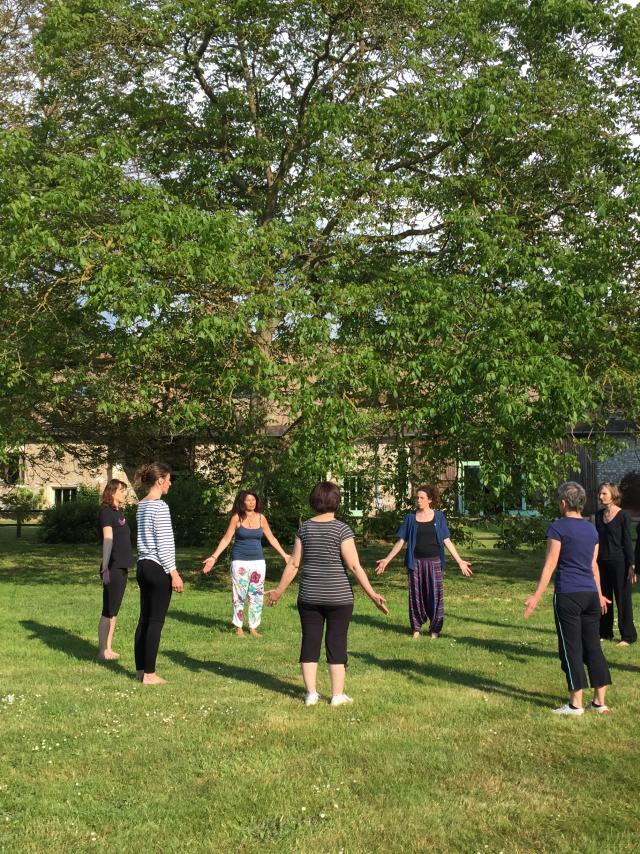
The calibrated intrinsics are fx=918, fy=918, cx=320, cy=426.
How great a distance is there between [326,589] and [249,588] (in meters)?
3.95

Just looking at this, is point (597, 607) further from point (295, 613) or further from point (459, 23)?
point (459, 23)

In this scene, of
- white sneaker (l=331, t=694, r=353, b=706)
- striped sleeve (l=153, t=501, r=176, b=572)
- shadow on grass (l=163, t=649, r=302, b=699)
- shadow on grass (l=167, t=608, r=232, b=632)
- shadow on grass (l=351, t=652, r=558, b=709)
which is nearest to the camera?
white sneaker (l=331, t=694, r=353, b=706)

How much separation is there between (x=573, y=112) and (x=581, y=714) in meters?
12.2

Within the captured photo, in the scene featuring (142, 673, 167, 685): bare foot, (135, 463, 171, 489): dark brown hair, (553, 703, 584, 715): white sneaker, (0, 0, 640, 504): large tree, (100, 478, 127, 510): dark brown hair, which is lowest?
(142, 673, 167, 685): bare foot

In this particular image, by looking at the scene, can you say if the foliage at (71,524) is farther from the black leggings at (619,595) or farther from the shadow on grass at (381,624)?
the black leggings at (619,595)

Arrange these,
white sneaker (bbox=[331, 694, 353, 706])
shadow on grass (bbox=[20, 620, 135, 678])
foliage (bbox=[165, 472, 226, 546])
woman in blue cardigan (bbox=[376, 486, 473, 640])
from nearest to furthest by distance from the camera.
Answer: white sneaker (bbox=[331, 694, 353, 706]) → shadow on grass (bbox=[20, 620, 135, 678]) → woman in blue cardigan (bbox=[376, 486, 473, 640]) → foliage (bbox=[165, 472, 226, 546])

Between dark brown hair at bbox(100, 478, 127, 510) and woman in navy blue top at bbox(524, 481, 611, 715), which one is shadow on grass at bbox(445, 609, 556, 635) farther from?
dark brown hair at bbox(100, 478, 127, 510)

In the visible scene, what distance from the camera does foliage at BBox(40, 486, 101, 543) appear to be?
1144 inches

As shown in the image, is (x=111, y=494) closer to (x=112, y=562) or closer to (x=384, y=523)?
(x=112, y=562)

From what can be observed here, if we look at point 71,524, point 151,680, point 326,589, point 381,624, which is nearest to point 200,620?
point 381,624

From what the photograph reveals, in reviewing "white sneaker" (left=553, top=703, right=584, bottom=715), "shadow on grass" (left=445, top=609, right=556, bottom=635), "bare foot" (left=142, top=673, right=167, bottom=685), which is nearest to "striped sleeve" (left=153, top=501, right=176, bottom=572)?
"bare foot" (left=142, top=673, right=167, bottom=685)

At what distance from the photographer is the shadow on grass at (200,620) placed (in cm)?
1198

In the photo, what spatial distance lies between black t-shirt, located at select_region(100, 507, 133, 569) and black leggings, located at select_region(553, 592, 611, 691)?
460 cm

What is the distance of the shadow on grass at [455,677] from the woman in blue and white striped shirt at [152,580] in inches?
89.5
